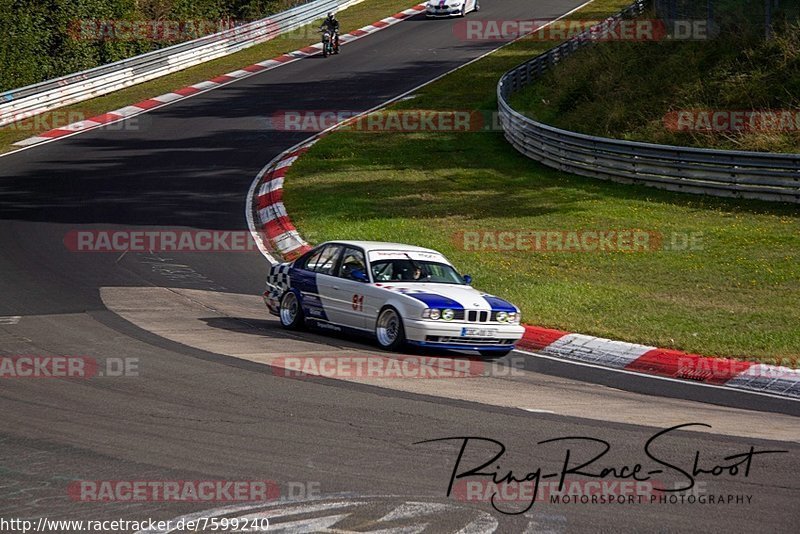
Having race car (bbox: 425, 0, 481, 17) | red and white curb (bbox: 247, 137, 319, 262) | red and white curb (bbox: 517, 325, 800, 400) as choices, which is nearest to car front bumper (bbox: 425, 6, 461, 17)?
race car (bbox: 425, 0, 481, 17)

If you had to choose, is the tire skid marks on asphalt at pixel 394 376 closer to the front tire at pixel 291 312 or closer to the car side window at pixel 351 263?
the front tire at pixel 291 312

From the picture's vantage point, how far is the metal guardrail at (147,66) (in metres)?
34.7

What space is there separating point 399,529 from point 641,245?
1363 cm

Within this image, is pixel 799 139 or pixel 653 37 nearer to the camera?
pixel 799 139

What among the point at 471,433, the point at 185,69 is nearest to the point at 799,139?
the point at 471,433

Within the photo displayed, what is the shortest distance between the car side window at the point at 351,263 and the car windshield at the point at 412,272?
16 centimetres

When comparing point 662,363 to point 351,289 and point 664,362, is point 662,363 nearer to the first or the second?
point 664,362

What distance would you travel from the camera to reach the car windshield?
45.3 ft

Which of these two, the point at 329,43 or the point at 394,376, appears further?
the point at 329,43

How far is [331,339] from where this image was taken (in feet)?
45.3

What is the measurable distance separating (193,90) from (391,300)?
1088 inches

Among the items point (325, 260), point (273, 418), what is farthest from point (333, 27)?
point (273, 418)

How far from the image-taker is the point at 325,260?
14.6 m

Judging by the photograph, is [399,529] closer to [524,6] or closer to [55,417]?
[55,417]
